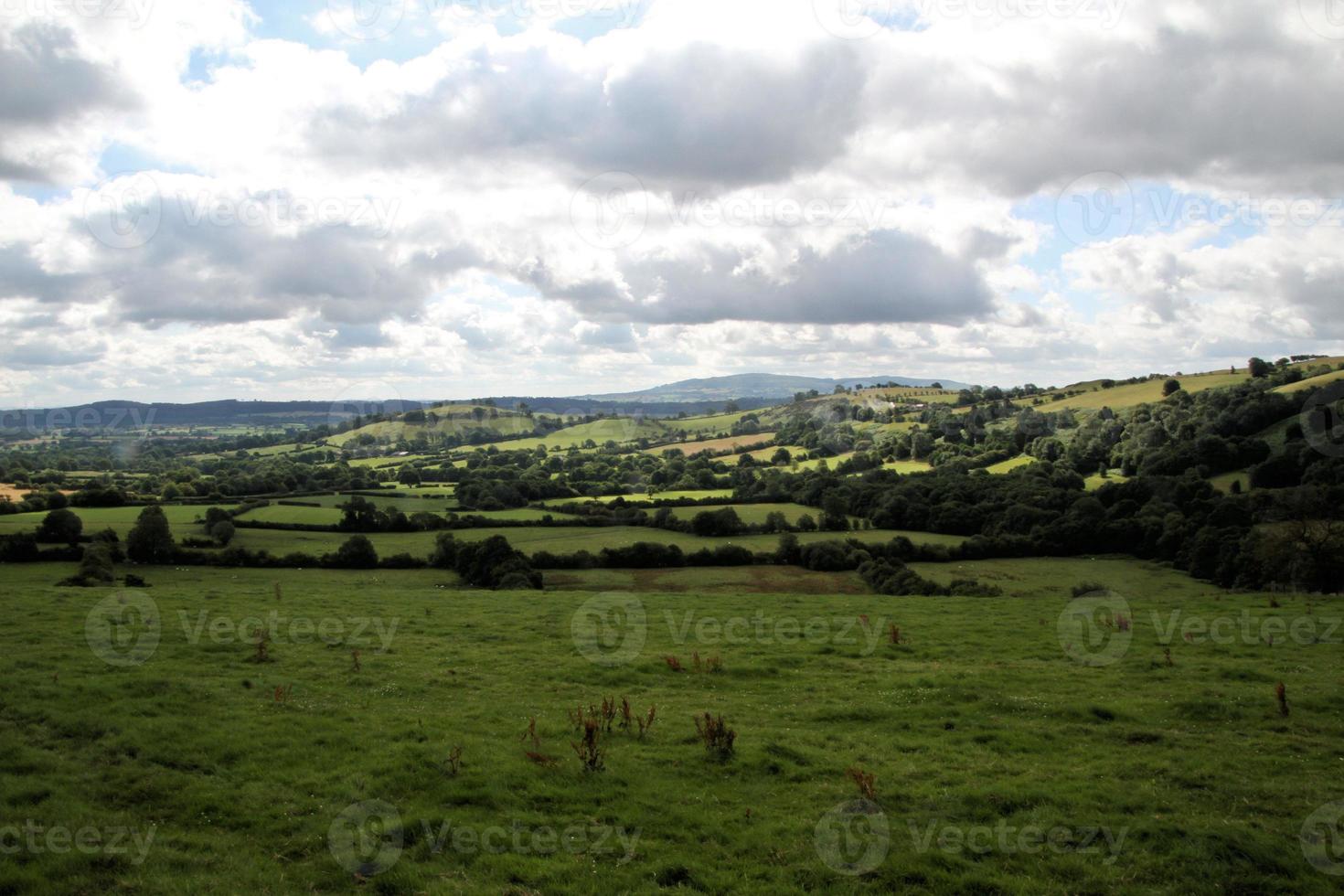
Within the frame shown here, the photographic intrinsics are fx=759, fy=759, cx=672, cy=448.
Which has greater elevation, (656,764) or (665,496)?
(656,764)

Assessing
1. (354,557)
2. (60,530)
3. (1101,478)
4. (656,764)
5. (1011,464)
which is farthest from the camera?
(1011,464)

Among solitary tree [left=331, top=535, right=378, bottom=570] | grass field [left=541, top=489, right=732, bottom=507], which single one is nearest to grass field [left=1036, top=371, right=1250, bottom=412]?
grass field [left=541, top=489, right=732, bottom=507]

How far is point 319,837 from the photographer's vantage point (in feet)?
32.3

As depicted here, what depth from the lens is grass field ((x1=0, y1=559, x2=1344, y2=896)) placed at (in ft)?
30.0

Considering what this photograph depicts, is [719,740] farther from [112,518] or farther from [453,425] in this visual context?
[453,425]

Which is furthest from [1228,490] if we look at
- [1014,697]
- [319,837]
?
[319,837]

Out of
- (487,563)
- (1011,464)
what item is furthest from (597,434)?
(487,563)

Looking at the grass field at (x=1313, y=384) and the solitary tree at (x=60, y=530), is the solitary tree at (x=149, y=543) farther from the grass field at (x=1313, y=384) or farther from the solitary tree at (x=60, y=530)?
the grass field at (x=1313, y=384)

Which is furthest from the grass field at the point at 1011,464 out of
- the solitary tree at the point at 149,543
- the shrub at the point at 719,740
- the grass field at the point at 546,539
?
the shrub at the point at 719,740

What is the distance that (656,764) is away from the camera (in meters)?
12.6

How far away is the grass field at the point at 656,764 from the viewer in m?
9.16

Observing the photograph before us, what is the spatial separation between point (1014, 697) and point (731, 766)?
24.2 feet

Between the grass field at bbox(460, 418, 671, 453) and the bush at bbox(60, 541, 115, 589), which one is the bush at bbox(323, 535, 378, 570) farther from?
the grass field at bbox(460, 418, 671, 453)

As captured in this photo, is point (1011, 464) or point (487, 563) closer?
point (487, 563)
